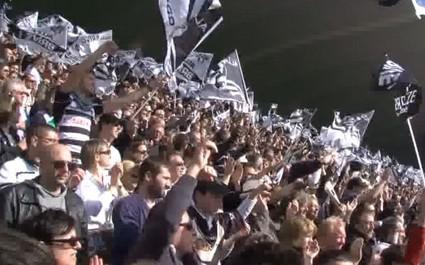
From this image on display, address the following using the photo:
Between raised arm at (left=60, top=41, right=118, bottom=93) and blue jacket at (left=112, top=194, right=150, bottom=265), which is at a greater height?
raised arm at (left=60, top=41, right=118, bottom=93)

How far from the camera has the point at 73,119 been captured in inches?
276

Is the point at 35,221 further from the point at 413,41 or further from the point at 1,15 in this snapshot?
the point at 413,41

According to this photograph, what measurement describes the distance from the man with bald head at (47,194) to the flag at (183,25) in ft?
13.3

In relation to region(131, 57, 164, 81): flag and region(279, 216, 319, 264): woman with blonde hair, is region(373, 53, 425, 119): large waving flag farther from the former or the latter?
region(279, 216, 319, 264): woman with blonde hair

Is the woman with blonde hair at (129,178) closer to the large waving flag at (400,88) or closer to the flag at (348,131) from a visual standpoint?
the large waving flag at (400,88)

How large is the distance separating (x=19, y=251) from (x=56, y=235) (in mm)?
1202

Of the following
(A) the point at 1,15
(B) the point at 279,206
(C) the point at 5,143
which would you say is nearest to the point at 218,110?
(A) the point at 1,15

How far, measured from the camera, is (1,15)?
591 inches

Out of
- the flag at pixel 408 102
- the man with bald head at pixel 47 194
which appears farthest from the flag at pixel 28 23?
the man with bald head at pixel 47 194

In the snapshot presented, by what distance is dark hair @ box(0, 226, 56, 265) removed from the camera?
1.74 m

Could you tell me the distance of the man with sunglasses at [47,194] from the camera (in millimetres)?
4613

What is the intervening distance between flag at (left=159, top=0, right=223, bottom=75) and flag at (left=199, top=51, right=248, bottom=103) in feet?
18.6

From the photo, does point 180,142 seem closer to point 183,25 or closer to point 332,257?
point 183,25

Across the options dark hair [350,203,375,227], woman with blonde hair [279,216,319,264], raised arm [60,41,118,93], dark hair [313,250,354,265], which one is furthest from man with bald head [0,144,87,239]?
dark hair [350,203,375,227]
